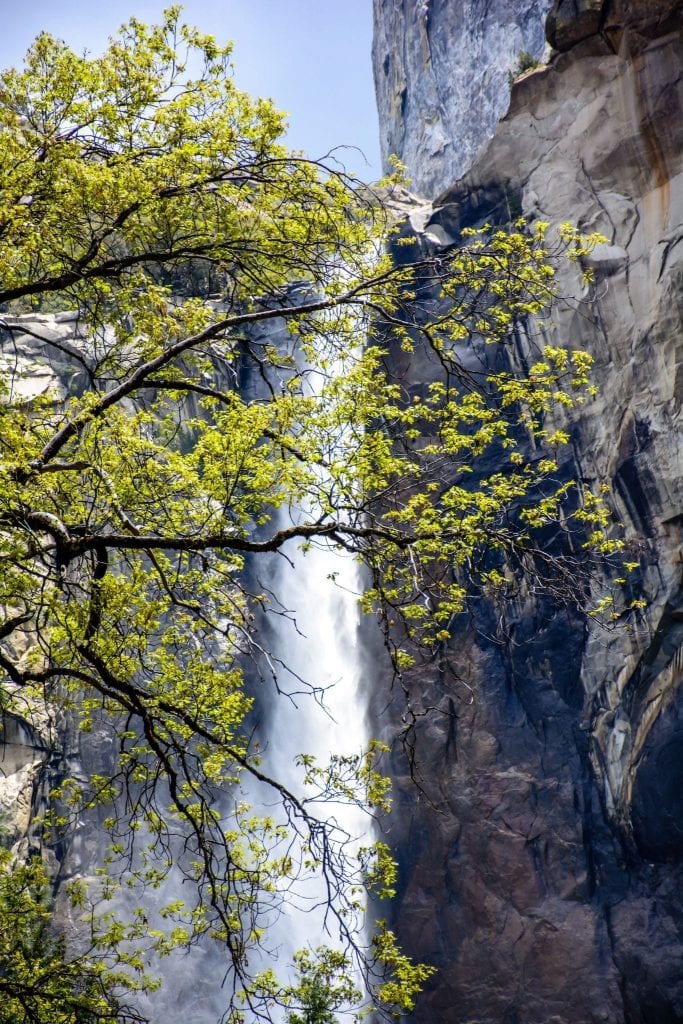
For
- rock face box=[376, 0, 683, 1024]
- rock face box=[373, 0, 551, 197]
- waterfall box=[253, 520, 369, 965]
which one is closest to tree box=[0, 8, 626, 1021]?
rock face box=[376, 0, 683, 1024]

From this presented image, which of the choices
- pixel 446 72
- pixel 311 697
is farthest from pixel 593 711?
pixel 446 72

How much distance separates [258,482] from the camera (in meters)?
7.52

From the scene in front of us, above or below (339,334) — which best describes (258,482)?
below

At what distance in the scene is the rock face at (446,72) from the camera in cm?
3388

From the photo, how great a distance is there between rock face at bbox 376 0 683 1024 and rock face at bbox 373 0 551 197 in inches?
605

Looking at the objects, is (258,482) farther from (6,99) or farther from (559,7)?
(559,7)

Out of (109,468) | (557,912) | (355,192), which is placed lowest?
(557,912)

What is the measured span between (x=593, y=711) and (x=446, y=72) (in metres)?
28.3

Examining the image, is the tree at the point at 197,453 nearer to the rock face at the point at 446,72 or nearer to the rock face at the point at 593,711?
the rock face at the point at 593,711

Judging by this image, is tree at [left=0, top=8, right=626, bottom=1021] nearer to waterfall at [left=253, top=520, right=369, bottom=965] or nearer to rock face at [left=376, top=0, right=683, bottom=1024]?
rock face at [left=376, top=0, right=683, bottom=1024]

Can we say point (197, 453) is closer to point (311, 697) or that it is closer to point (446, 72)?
point (311, 697)

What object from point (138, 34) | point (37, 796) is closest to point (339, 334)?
point (138, 34)

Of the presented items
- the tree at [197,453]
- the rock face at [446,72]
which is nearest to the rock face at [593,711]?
the tree at [197,453]

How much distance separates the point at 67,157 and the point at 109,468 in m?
2.54
